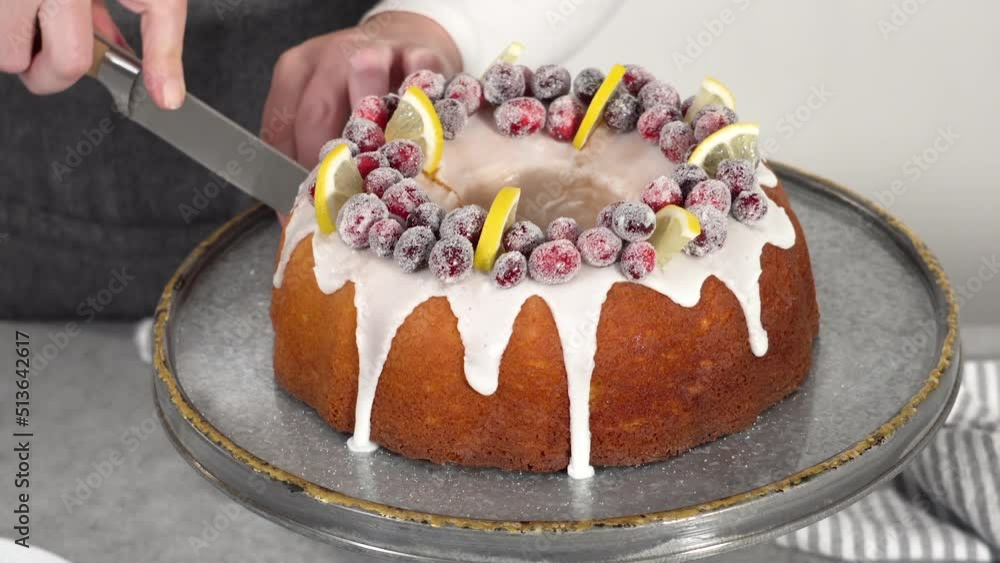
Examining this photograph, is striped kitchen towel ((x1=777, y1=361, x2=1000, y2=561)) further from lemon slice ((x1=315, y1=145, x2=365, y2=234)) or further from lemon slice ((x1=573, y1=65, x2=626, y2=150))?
lemon slice ((x1=315, y1=145, x2=365, y2=234))

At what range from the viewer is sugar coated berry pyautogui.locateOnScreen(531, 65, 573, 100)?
144cm

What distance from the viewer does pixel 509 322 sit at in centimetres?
117

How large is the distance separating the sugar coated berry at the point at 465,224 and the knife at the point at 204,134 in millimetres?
361

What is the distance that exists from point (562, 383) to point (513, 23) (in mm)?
831

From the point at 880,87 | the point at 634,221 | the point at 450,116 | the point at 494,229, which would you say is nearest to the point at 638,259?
the point at 634,221

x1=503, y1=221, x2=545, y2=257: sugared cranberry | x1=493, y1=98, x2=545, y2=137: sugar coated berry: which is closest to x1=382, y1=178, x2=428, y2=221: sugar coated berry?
x1=503, y1=221, x2=545, y2=257: sugared cranberry

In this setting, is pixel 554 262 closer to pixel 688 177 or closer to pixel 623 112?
pixel 688 177

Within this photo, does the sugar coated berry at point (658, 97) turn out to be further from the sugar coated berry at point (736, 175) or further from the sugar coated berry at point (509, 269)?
the sugar coated berry at point (509, 269)

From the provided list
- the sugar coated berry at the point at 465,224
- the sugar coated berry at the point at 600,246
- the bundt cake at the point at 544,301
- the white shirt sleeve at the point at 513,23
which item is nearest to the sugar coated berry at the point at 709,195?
the bundt cake at the point at 544,301

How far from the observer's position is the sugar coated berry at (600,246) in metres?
1.16

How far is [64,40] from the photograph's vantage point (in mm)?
1265

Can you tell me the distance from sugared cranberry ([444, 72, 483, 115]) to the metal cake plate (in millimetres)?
352

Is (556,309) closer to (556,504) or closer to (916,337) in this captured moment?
(556,504)

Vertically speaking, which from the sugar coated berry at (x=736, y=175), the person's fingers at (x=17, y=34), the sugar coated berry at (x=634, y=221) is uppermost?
the sugar coated berry at (x=736, y=175)
